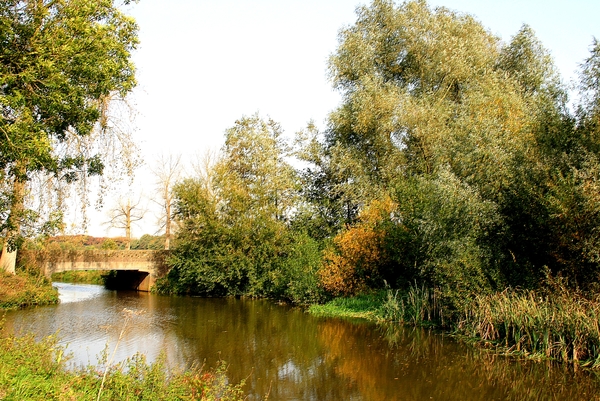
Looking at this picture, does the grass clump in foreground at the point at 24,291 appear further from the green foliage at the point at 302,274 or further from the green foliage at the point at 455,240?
the green foliage at the point at 455,240

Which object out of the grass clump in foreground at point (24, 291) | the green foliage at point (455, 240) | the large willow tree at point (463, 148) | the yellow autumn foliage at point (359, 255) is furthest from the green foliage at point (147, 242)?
the green foliage at point (455, 240)

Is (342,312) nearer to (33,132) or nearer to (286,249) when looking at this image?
(286,249)

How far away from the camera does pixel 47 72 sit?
955 cm

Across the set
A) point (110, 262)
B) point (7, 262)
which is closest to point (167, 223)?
point (110, 262)

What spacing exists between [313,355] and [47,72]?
32.2 feet

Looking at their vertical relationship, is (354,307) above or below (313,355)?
above

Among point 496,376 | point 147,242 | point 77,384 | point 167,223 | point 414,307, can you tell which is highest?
point 167,223

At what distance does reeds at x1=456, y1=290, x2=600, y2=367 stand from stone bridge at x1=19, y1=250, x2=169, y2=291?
73.8 feet

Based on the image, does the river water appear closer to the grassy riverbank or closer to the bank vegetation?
the grassy riverbank

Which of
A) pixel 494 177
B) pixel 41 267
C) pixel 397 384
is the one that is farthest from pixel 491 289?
pixel 41 267

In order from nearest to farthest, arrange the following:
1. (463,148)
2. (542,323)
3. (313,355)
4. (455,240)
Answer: (542,323) → (313,355) → (455,240) → (463,148)

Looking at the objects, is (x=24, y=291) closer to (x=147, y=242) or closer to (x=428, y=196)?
(x=428, y=196)

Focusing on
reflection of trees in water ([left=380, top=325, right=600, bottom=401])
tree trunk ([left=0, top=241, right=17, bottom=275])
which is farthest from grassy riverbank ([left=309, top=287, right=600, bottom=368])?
tree trunk ([left=0, top=241, right=17, bottom=275])

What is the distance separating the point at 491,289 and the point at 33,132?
13226 mm
